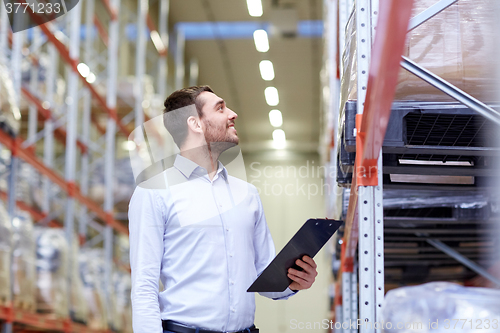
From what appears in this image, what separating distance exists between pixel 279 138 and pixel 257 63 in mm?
5173

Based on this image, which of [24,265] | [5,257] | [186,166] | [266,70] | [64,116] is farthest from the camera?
[266,70]

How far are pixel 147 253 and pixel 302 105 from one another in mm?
13862

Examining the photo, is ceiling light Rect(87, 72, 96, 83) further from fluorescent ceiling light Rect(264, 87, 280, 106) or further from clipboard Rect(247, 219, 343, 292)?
clipboard Rect(247, 219, 343, 292)

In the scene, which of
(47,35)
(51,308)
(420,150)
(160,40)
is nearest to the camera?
(420,150)

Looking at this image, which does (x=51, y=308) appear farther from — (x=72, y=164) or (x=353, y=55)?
(x=353, y=55)

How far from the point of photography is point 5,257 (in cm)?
493

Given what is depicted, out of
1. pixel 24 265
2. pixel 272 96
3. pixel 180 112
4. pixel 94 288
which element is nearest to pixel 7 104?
pixel 24 265

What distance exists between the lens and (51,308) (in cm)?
614

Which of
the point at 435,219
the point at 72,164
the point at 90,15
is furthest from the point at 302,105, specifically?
the point at 435,219

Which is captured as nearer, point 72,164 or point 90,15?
point 72,164

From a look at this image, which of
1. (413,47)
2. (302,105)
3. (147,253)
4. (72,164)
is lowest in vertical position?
(147,253)

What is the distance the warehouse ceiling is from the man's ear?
878 centimetres

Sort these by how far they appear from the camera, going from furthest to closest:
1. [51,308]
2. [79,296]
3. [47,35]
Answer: [79,296] < [47,35] < [51,308]

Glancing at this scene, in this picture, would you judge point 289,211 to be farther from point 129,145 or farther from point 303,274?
point 303,274
